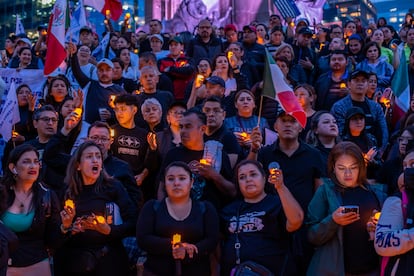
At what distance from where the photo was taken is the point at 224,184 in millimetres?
6117

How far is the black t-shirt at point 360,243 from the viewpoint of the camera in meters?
5.30

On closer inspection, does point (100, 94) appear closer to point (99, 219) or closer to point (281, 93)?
point (281, 93)

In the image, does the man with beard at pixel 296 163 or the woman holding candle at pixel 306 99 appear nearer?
the man with beard at pixel 296 163

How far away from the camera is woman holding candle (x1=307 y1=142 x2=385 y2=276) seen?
5.25 meters

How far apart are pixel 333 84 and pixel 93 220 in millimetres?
5653

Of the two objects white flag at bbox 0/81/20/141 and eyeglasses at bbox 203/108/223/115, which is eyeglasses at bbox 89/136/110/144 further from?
white flag at bbox 0/81/20/141

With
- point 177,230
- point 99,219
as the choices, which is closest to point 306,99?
point 177,230

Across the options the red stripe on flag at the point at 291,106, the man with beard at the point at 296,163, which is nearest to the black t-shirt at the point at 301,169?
the man with beard at the point at 296,163

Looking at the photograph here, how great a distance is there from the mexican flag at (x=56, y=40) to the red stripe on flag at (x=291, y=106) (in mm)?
4542

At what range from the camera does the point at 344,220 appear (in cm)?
513

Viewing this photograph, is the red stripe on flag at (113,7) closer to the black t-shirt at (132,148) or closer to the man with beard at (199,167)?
the black t-shirt at (132,148)

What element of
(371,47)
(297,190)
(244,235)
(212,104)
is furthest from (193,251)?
(371,47)

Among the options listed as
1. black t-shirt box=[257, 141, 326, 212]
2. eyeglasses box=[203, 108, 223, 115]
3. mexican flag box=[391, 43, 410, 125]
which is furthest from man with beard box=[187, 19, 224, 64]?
black t-shirt box=[257, 141, 326, 212]

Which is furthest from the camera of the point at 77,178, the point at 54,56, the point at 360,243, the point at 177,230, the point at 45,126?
the point at 54,56
